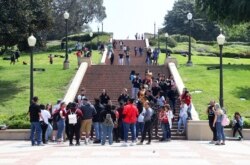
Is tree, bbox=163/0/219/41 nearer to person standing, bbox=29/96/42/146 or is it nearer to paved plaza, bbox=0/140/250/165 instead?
person standing, bbox=29/96/42/146

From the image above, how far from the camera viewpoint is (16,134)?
22.5 metres

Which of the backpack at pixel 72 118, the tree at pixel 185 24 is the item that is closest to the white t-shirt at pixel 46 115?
the backpack at pixel 72 118

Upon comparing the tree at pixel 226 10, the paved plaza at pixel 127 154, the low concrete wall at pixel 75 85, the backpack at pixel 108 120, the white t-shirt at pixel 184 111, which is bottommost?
the paved plaza at pixel 127 154

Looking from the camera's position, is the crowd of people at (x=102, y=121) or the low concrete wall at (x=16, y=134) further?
the low concrete wall at (x=16, y=134)

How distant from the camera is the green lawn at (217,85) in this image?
29.2 metres

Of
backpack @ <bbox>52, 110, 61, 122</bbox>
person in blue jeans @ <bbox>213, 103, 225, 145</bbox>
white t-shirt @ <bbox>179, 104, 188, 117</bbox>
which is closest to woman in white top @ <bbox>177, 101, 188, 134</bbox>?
white t-shirt @ <bbox>179, 104, 188, 117</bbox>

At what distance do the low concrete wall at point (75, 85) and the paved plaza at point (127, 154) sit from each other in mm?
8279

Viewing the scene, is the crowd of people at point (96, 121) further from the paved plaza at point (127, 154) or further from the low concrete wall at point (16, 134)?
the low concrete wall at point (16, 134)

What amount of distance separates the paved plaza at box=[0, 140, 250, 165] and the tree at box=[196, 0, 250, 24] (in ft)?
71.0

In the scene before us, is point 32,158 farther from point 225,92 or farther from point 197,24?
point 197,24

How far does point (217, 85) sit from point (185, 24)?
69725 millimetres

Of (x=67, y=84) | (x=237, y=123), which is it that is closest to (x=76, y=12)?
(x=67, y=84)

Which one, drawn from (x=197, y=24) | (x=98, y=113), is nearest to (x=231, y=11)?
(x=98, y=113)

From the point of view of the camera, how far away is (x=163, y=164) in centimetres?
1417
